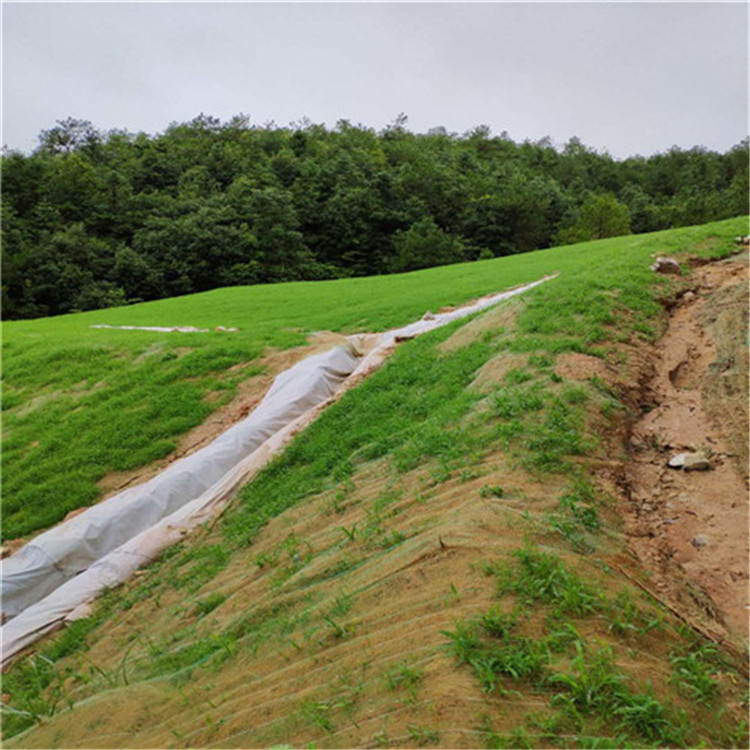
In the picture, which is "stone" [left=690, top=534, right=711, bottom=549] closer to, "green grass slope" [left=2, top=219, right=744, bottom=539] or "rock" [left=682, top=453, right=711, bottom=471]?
"rock" [left=682, top=453, right=711, bottom=471]

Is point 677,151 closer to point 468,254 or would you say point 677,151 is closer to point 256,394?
point 468,254

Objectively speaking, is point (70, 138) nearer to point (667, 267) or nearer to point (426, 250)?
point (426, 250)

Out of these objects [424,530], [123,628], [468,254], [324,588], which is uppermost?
[468,254]

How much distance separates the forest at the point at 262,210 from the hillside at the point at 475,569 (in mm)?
33427

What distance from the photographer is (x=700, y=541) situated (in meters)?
3.81

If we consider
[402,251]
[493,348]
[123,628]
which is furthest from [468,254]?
A: [123,628]

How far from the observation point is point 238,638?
3896 mm

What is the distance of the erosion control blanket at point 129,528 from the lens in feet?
19.8

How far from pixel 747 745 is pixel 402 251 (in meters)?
44.8

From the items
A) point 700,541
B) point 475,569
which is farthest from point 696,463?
point 475,569

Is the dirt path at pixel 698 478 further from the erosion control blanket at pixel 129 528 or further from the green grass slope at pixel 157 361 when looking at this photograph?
the erosion control blanket at pixel 129 528

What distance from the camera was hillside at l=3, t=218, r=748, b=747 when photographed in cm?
260

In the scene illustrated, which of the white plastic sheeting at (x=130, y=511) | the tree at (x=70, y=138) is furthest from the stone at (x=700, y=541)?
the tree at (x=70, y=138)

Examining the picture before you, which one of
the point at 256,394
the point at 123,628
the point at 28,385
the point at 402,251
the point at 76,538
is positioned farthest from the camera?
the point at 402,251
